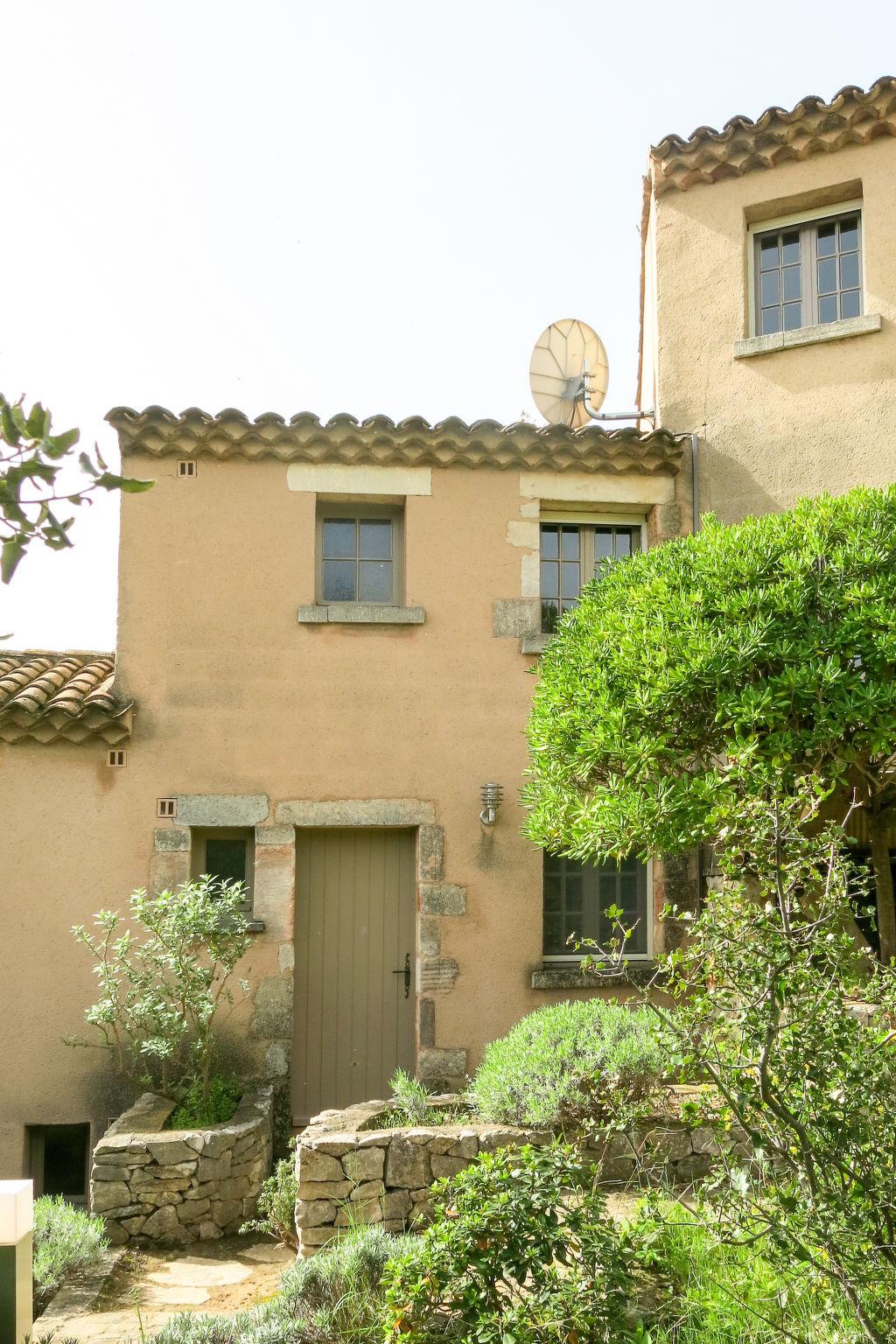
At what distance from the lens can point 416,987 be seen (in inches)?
333

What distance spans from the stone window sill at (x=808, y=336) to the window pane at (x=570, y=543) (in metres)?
1.85

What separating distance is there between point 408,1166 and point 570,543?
5.00 metres

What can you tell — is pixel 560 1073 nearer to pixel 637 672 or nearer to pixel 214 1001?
pixel 637 672

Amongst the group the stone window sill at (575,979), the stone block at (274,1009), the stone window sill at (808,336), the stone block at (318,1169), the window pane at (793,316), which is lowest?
the stone block at (318,1169)

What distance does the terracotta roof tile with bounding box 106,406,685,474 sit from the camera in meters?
8.67

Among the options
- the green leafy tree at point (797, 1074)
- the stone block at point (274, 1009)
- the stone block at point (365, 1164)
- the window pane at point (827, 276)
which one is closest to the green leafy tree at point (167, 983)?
the stone block at point (274, 1009)

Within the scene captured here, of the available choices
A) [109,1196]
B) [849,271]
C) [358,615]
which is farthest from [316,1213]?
[849,271]

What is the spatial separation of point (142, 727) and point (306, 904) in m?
1.75

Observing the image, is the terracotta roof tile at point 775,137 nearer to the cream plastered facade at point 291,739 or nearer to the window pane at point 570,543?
the cream plastered facade at point 291,739

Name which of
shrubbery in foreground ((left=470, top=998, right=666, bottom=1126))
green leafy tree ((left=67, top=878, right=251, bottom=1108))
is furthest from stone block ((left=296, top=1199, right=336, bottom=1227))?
green leafy tree ((left=67, top=878, right=251, bottom=1108))

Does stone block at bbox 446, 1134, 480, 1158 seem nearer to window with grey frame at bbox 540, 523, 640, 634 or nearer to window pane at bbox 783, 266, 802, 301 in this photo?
window with grey frame at bbox 540, 523, 640, 634

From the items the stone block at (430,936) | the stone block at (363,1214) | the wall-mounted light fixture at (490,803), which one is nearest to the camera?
the stone block at (363,1214)

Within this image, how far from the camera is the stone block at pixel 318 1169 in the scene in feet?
19.5

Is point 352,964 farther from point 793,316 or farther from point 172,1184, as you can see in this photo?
point 793,316
